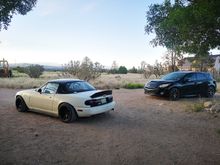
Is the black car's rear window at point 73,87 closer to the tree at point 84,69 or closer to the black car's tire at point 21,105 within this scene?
the black car's tire at point 21,105

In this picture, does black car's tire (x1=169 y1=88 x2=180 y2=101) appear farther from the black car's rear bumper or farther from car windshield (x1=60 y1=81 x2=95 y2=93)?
car windshield (x1=60 y1=81 x2=95 y2=93)

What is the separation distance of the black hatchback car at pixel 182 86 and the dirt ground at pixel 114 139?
355 cm

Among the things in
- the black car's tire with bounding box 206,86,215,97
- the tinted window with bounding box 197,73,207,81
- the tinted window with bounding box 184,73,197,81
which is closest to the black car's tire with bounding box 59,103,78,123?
the tinted window with bounding box 184,73,197,81

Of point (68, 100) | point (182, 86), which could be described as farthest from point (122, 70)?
point (68, 100)

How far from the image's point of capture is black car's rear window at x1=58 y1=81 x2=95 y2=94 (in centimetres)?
975

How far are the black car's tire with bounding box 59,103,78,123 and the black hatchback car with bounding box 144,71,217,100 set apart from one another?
686 centimetres

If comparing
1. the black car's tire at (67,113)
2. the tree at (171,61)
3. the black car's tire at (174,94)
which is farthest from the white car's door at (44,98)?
the tree at (171,61)

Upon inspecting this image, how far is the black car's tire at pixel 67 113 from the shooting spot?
930 centimetres

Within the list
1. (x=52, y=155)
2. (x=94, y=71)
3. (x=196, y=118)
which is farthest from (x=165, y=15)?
(x=94, y=71)

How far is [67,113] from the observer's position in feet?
31.0

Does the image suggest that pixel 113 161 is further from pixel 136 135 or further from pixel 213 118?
pixel 213 118

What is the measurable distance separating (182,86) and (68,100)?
26.6 ft

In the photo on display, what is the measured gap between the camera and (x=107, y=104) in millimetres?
9812

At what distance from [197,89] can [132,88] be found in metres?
8.14
